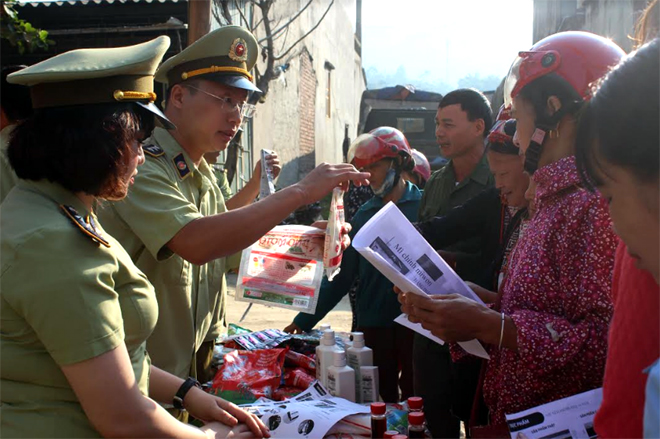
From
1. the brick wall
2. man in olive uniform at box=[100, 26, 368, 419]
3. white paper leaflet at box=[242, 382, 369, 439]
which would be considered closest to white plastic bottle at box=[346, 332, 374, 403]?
white paper leaflet at box=[242, 382, 369, 439]

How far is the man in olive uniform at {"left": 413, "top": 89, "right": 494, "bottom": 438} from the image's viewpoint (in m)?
2.95

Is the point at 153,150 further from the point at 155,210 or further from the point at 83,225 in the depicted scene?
the point at 83,225

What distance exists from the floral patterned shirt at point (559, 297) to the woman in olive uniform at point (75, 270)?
0.88m

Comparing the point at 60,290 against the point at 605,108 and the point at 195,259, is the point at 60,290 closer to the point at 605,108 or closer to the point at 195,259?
the point at 195,259

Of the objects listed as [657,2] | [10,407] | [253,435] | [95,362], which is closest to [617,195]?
[657,2]

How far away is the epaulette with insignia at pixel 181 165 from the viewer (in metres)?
2.31

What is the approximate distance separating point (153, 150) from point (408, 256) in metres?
1.05

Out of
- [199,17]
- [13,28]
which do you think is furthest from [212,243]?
[13,28]

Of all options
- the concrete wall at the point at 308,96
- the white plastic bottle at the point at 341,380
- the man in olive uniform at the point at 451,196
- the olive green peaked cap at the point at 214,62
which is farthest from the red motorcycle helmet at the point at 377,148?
the concrete wall at the point at 308,96

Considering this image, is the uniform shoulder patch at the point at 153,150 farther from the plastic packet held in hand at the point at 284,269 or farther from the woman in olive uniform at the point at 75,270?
the woman in olive uniform at the point at 75,270

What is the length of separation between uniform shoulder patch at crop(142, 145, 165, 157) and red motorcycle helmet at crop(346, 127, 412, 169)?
160 cm

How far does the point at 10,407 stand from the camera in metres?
1.32

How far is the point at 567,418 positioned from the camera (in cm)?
142

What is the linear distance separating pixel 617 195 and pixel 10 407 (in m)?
1.31
